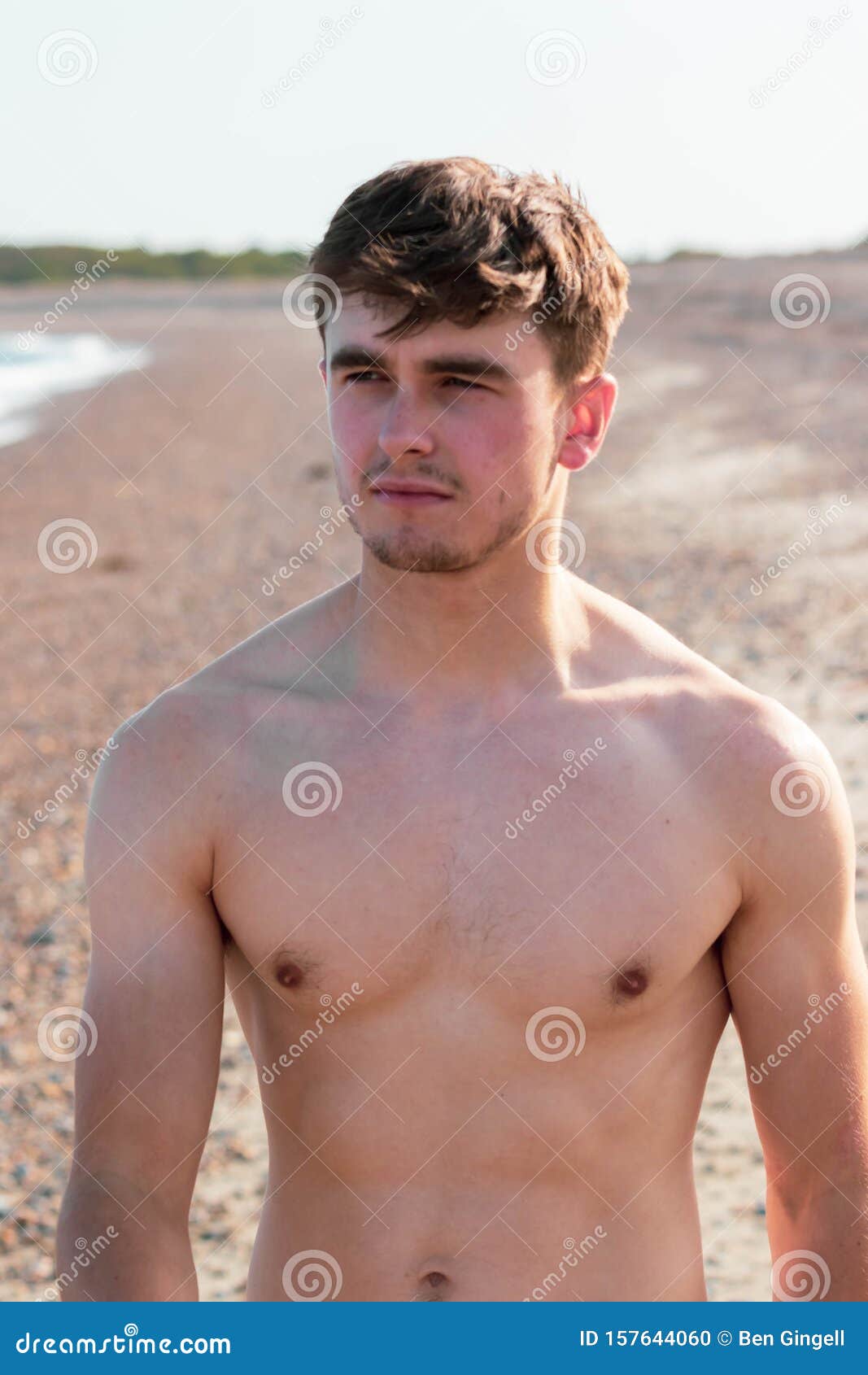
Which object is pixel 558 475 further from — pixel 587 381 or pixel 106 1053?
pixel 106 1053

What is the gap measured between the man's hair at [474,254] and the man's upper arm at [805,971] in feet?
2.85

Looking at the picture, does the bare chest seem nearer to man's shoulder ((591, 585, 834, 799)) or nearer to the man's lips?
man's shoulder ((591, 585, 834, 799))

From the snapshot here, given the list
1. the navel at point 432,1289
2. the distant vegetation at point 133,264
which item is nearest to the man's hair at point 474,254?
the navel at point 432,1289

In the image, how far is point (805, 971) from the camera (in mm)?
2428

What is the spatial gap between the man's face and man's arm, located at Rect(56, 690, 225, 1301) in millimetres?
589

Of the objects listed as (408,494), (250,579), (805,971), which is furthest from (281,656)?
(250,579)

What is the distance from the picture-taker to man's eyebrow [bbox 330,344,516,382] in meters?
2.43

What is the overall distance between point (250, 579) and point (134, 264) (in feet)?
304

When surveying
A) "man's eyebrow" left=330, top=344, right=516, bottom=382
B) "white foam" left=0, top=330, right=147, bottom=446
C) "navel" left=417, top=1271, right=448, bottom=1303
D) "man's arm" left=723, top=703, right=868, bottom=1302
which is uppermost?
"man's eyebrow" left=330, top=344, right=516, bottom=382

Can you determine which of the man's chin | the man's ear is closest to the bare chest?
the man's chin

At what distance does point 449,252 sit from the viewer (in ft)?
8.23

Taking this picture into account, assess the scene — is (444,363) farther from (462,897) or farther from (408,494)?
(462,897)

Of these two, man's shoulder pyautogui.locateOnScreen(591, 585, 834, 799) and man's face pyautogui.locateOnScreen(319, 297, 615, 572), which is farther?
man's shoulder pyautogui.locateOnScreen(591, 585, 834, 799)

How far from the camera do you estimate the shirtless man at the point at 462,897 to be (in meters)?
2.40
